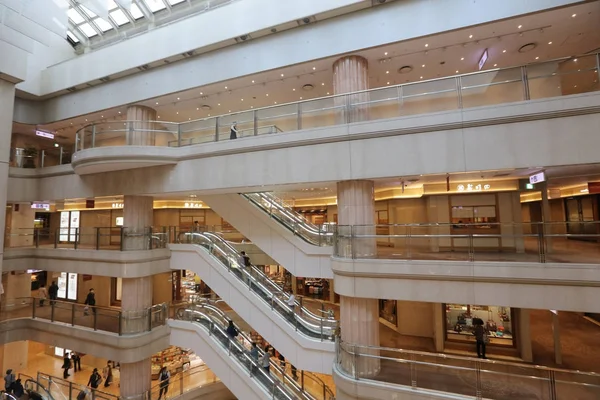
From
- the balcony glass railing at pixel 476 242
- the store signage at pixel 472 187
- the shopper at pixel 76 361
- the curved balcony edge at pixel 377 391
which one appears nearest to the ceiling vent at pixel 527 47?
the store signage at pixel 472 187

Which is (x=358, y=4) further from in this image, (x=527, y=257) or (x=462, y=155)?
(x=527, y=257)

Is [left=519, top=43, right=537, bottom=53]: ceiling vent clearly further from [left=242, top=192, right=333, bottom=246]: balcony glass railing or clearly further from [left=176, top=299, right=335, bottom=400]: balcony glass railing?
[left=176, top=299, right=335, bottom=400]: balcony glass railing

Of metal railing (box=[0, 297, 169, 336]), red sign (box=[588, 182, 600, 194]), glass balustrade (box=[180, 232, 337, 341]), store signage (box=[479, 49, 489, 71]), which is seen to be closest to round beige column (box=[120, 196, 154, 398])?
metal railing (box=[0, 297, 169, 336])

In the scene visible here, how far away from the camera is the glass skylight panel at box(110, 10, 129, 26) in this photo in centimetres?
1524

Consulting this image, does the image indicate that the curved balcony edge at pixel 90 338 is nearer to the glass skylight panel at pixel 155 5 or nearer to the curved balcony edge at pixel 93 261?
the curved balcony edge at pixel 93 261

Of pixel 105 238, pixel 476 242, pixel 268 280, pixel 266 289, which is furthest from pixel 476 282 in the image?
pixel 105 238

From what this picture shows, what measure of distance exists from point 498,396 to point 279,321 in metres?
6.18

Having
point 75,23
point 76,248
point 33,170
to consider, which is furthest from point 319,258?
point 75,23

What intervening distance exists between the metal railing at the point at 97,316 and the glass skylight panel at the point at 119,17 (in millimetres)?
13025

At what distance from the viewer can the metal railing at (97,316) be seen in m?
12.1

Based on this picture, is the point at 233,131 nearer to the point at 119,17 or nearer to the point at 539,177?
the point at 539,177

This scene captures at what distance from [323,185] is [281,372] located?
6.40m

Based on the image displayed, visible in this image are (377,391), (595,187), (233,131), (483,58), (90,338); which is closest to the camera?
A: (377,391)

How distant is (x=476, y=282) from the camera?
7195mm
